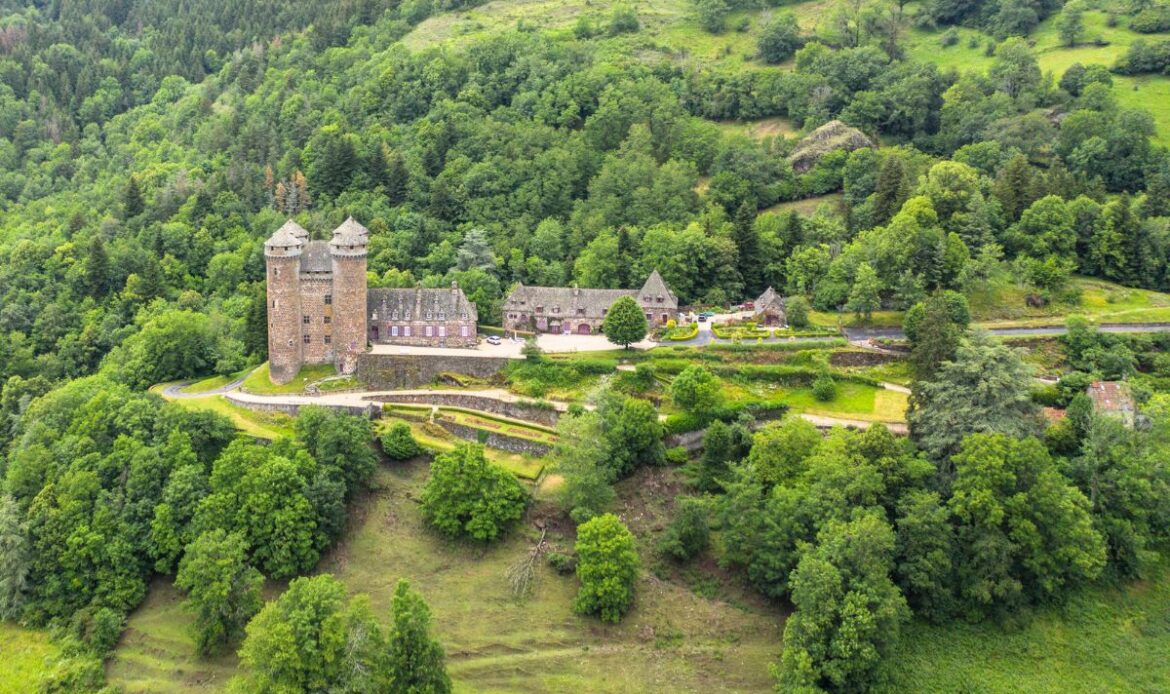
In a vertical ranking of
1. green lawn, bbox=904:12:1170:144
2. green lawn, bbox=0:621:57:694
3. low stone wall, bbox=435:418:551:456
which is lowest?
green lawn, bbox=0:621:57:694

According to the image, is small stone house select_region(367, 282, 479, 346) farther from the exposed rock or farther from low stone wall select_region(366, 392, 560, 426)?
the exposed rock

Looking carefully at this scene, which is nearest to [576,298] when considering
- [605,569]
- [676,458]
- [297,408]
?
[676,458]

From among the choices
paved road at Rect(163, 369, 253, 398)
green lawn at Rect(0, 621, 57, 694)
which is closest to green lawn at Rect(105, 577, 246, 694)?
green lawn at Rect(0, 621, 57, 694)

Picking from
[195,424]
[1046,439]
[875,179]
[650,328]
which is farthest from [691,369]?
[875,179]

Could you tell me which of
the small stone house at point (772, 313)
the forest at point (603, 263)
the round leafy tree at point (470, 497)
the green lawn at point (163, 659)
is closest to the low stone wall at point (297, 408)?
the forest at point (603, 263)

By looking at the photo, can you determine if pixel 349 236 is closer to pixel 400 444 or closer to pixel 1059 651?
pixel 400 444

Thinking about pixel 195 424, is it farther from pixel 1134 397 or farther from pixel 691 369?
pixel 1134 397
